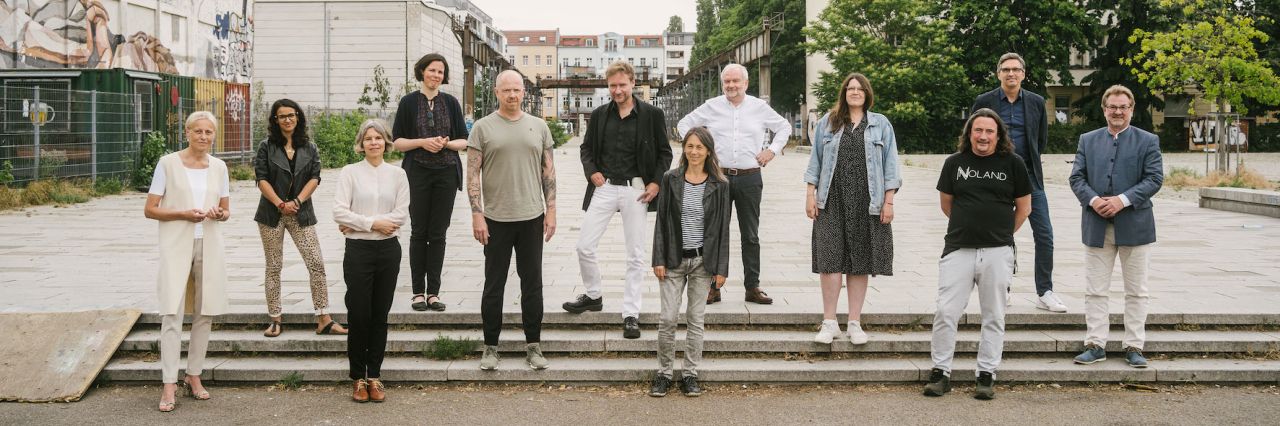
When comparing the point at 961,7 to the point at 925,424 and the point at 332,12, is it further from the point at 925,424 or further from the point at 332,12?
the point at 925,424

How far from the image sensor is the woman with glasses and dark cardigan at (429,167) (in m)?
6.49

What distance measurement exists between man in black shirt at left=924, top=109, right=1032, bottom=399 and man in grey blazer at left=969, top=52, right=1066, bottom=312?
1.24 m

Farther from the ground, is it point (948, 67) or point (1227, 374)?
point (948, 67)

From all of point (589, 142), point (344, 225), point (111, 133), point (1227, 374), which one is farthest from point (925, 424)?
point (111, 133)

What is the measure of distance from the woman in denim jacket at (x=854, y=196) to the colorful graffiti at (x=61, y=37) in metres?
20.5

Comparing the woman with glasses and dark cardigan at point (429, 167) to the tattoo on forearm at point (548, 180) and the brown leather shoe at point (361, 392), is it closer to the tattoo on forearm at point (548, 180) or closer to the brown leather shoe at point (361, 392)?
the tattoo on forearm at point (548, 180)

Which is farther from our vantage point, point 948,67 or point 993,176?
point 948,67

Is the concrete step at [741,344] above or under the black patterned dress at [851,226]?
A: under

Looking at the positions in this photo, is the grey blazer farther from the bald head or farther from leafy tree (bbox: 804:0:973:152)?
leafy tree (bbox: 804:0:973:152)

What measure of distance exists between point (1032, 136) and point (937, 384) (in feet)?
6.79

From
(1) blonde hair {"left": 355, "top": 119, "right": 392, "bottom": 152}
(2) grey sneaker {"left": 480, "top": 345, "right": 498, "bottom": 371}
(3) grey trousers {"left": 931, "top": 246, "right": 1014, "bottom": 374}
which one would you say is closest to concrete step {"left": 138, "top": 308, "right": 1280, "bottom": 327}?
(2) grey sneaker {"left": 480, "top": 345, "right": 498, "bottom": 371}

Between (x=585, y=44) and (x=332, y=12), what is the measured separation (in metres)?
103

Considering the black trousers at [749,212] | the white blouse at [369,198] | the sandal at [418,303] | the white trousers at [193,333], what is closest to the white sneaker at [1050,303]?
the black trousers at [749,212]

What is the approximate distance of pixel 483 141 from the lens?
5676mm
